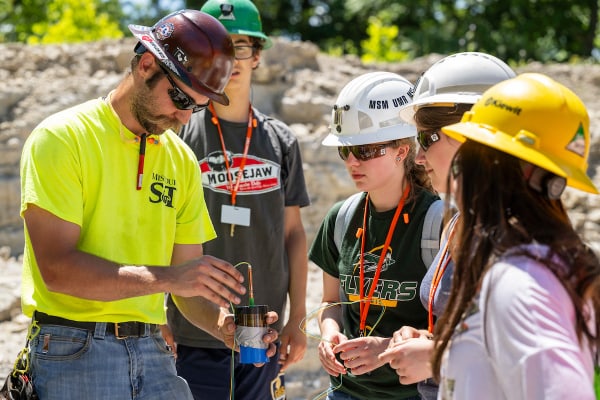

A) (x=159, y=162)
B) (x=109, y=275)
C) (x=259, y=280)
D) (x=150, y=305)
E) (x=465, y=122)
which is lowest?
(x=259, y=280)

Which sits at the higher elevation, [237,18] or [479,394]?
[237,18]

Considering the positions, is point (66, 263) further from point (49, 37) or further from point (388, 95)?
point (49, 37)

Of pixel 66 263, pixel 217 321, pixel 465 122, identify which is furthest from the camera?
pixel 217 321

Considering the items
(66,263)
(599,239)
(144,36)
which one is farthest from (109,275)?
(599,239)

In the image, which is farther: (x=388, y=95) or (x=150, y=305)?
(x=388, y=95)

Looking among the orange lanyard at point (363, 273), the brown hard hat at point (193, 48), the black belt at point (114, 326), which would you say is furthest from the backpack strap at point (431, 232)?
the black belt at point (114, 326)

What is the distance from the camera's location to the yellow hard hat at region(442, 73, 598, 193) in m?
2.19

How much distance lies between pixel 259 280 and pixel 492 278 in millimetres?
2983

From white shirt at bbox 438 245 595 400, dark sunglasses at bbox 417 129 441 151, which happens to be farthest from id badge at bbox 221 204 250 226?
white shirt at bbox 438 245 595 400

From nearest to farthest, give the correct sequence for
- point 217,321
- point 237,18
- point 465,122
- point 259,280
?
point 465,122 → point 217,321 → point 259,280 → point 237,18

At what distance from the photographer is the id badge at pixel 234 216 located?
491 cm

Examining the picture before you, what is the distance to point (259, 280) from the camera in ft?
16.4

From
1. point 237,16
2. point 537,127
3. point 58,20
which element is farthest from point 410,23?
point 537,127

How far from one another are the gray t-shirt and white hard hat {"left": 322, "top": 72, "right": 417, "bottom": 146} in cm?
82
